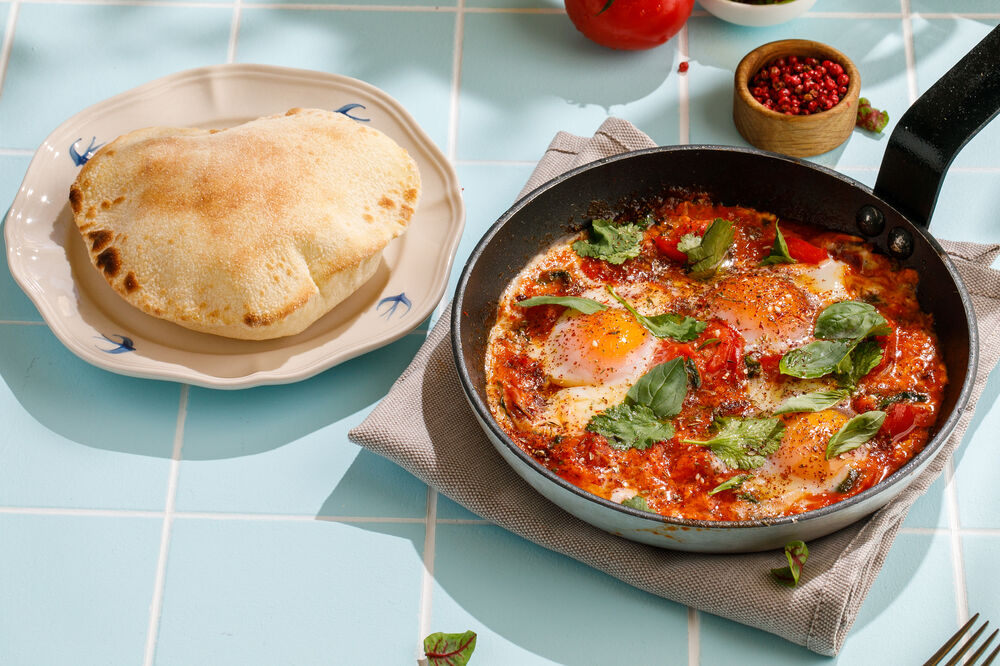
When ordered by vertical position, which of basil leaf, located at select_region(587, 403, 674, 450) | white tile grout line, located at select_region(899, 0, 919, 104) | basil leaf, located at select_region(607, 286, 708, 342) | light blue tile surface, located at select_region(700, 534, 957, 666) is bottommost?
light blue tile surface, located at select_region(700, 534, 957, 666)

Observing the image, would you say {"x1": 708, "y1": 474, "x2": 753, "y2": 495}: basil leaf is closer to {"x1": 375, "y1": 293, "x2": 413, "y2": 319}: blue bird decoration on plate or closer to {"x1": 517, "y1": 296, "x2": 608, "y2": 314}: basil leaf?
{"x1": 517, "y1": 296, "x2": 608, "y2": 314}: basil leaf

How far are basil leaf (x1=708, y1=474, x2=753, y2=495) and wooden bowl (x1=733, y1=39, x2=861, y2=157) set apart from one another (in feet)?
3.69

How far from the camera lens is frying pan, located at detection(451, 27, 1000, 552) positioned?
81.2 inches

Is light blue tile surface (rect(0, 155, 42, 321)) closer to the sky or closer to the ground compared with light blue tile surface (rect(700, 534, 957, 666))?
closer to the sky

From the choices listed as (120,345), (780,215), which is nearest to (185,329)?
(120,345)

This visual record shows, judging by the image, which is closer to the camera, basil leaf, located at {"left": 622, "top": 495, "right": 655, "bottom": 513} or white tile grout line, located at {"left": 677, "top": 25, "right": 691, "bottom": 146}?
basil leaf, located at {"left": 622, "top": 495, "right": 655, "bottom": 513}

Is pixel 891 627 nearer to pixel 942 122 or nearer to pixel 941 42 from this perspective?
pixel 942 122

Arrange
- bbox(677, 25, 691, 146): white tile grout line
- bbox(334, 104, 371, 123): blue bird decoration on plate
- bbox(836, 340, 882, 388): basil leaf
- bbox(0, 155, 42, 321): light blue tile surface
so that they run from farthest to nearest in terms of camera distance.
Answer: bbox(677, 25, 691, 146): white tile grout line, bbox(334, 104, 371, 123): blue bird decoration on plate, bbox(0, 155, 42, 321): light blue tile surface, bbox(836, 340, 882, 388): basil leaf

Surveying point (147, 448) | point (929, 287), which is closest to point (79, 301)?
point (147, 448)

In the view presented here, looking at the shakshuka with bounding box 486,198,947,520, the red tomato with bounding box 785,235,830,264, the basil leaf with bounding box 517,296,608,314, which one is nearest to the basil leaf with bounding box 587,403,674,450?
the shakshuka with bounding box 486,198,947,520

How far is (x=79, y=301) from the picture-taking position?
8.52ft

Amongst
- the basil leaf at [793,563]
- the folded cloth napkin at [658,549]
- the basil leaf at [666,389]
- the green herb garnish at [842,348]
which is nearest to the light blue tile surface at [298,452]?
the folded cloth napkin at [658,549]

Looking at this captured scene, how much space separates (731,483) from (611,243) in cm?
73

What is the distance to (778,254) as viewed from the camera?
254cm
